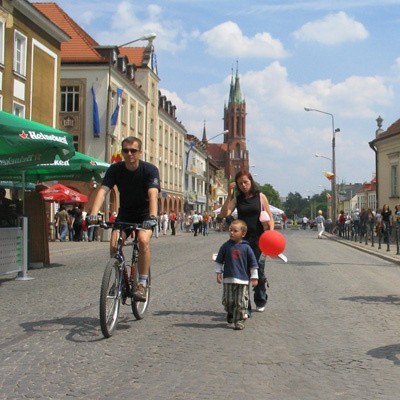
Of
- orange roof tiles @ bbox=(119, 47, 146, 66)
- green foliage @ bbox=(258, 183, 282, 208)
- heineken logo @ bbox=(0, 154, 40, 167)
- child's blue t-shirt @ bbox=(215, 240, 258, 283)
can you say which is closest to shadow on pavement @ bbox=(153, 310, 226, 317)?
child's blue t-shirt @ bbox=(215, 240, 258, 283)

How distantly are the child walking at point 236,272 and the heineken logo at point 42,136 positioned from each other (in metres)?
5.42

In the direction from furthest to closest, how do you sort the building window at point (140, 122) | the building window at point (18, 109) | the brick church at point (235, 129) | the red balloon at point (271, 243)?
1. the brick church at point (235, 129)
2. the building window at point (140, 122)
3. the building window at point (18, 109)
4. the red balloon at point (271, 243)

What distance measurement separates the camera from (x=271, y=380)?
4.98m

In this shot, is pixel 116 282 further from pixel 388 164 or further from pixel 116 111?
pixel 388 164

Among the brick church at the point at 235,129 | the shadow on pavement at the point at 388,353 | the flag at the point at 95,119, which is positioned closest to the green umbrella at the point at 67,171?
the shadow on pavement at the point at 388,353

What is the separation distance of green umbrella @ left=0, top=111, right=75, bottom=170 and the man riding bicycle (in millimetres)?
4585

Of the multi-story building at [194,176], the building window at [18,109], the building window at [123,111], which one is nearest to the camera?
the building window at [18,109]

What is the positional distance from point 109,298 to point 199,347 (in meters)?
1.06

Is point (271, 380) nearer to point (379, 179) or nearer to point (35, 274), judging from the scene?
point (35, 274)

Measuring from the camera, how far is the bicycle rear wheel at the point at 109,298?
611cm

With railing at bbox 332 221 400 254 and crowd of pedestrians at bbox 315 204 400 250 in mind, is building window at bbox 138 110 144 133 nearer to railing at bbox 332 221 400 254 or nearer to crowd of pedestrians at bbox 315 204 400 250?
crowd of pedestrians at bbox 315 204 400 250

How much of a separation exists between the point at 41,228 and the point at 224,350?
30.6 feet

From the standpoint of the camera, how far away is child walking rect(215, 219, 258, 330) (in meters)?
7.02

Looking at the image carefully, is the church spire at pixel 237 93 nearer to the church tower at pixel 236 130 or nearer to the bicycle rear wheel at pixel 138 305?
the church tower at pixel 236 130
